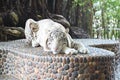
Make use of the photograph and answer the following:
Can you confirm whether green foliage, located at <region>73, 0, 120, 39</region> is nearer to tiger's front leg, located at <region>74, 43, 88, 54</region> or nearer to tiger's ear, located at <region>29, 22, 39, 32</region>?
tiger's ear, located at <region>29, 22, 39, 32</region>

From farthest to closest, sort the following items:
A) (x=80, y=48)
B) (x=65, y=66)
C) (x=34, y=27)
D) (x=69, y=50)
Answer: (x=34, y=27)
(x=80, y=48)
(x=69, y=50)
(x=65, y=66)

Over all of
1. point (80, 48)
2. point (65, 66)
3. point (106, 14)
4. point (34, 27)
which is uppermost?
point (34, 27)

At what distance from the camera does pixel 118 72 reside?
6359 mm

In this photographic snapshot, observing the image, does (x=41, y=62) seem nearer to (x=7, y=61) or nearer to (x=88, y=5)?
(x=7, y=61)

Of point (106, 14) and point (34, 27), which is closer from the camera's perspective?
point (34, 27)

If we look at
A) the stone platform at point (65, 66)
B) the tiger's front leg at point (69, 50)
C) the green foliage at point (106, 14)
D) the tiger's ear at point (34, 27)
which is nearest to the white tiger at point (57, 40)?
the tiger's front leg at point (69, 50)

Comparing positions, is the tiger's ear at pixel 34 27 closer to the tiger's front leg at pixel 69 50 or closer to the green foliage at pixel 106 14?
the tiger's front leg at pixel 69 50

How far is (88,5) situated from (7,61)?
545cm

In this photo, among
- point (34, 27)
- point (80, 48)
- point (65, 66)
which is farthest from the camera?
point (34, 27)

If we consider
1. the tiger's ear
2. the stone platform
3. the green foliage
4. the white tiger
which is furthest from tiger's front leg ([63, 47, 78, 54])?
the green foliage

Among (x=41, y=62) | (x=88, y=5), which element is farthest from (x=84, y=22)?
(x=41, y=62)

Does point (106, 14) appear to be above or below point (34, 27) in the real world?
below

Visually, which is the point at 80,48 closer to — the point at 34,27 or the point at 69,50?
the point at 69,50

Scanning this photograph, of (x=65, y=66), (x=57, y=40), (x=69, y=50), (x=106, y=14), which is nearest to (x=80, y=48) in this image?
(x=69, y=50)
